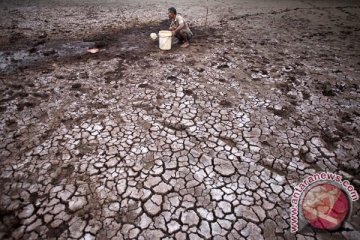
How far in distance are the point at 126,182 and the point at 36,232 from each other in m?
0.76

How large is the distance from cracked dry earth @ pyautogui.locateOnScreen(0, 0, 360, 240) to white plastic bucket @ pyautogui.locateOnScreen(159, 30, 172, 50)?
0.63ft

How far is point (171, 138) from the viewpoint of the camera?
8.62ft

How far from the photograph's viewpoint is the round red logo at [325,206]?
1.86 meters

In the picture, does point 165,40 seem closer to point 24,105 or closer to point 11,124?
point 24,105

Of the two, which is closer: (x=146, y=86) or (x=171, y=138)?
(x=171, y=138)

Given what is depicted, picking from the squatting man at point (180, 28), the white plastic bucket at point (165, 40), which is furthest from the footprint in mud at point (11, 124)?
the squatting man at point (180, 28)

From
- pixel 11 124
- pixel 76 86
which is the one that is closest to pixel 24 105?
pixel 11 124

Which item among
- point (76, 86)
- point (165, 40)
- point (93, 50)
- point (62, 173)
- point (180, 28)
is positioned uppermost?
point (180, 28)

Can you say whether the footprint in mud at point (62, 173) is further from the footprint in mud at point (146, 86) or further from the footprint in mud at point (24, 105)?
the footprint in mud at point (146, 86)

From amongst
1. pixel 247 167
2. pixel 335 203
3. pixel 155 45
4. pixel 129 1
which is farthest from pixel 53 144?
pixel 129 1

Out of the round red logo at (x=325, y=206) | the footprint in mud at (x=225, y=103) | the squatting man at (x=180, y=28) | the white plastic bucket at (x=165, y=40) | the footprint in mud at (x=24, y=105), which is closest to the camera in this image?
the round red logo at (x=325, y=206)

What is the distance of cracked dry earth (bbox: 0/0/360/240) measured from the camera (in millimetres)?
1873

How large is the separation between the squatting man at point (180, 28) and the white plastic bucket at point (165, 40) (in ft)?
0.49

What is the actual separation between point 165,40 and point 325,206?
12.4 ft
